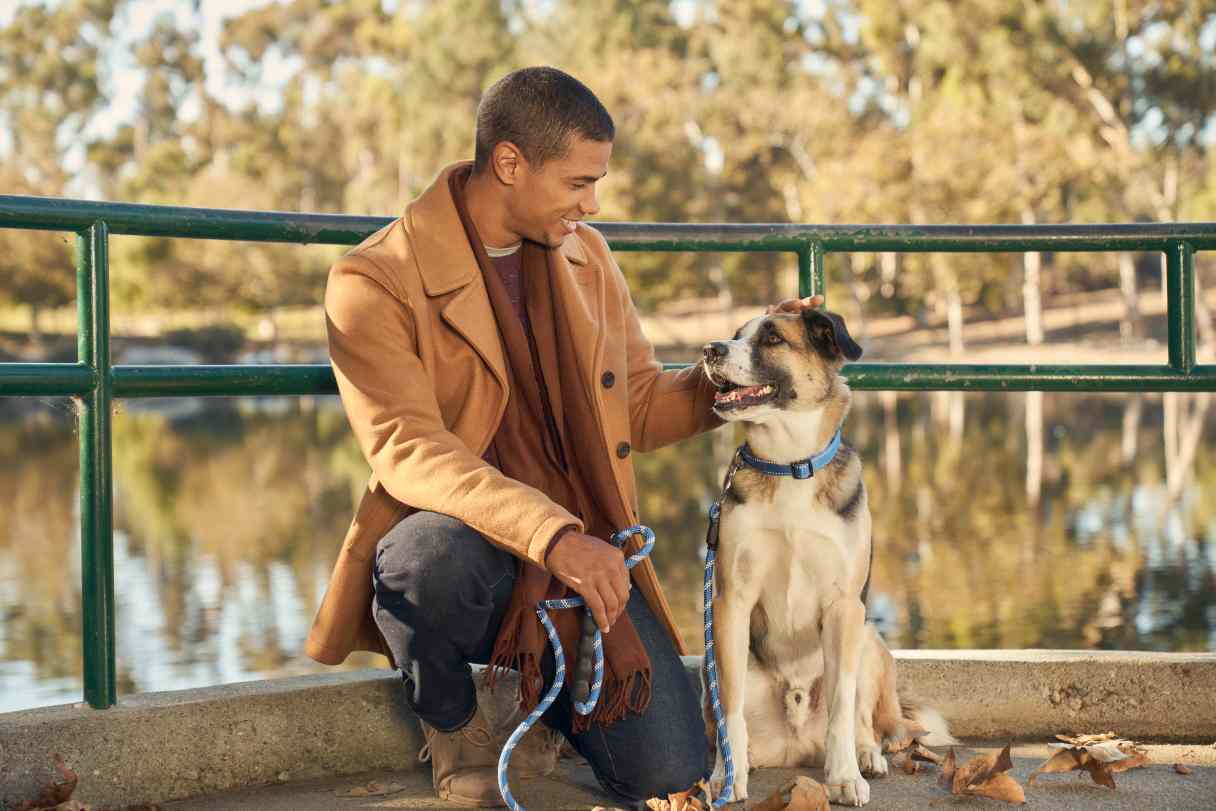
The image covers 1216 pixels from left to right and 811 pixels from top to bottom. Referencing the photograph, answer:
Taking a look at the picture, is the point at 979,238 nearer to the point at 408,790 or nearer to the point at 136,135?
the point at 408,790

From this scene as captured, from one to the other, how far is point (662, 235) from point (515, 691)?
125cm

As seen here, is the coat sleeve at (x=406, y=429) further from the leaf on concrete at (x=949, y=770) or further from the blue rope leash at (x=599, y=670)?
the leaf on concrete at (x=949, y=770)

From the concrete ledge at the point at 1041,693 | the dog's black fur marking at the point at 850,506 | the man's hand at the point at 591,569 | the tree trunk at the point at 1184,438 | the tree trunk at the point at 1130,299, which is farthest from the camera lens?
the tree trunk at the point at 1130,299

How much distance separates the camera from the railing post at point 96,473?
10.6ft

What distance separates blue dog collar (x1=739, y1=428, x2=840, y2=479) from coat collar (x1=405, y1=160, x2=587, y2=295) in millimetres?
759

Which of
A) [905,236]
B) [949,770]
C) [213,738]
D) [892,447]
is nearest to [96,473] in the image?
[213,738]

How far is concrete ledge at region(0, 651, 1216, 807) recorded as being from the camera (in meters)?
3.23

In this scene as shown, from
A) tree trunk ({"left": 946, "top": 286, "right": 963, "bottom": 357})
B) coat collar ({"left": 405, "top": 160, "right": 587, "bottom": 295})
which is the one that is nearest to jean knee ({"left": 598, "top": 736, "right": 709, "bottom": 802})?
coat collar ({"left": 405, "top": 160, "right": 587, "bottom": 295})

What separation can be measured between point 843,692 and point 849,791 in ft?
0.73

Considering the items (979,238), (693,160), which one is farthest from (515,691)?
(693,160)

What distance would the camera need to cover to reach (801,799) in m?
3.04

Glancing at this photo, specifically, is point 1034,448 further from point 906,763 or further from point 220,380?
point 220,380

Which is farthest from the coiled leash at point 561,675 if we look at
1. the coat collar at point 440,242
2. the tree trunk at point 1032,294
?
the tree trunk at point 1032,294

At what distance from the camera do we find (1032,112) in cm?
4350
